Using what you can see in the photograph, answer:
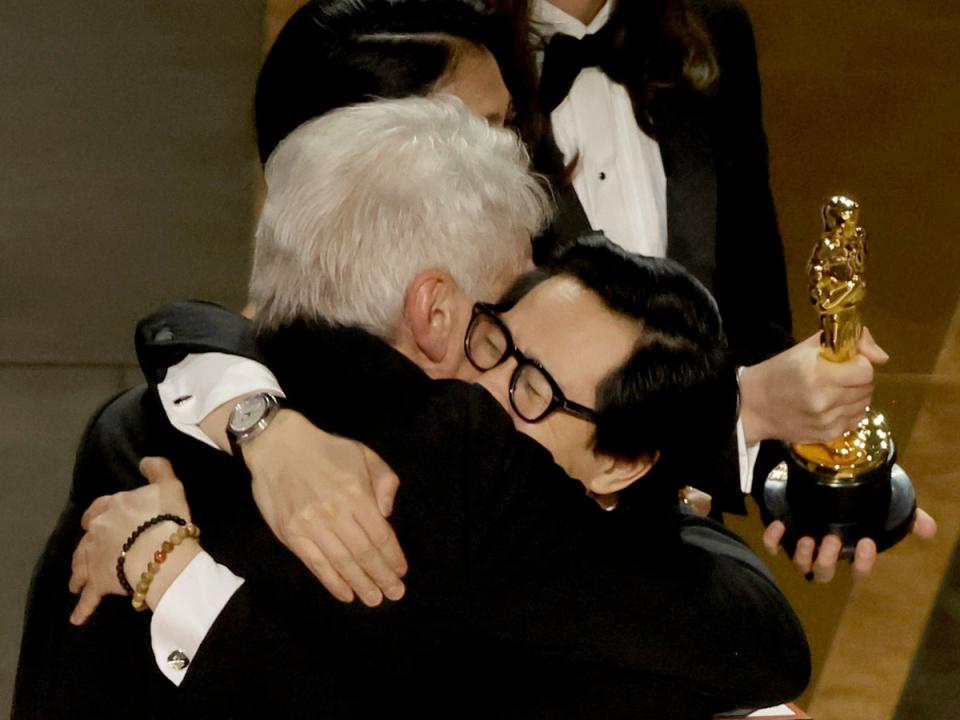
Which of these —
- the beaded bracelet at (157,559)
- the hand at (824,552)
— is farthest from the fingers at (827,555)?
the beaded bracelet at (157,559)

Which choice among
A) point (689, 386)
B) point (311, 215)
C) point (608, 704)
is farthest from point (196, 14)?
point (608, 704)

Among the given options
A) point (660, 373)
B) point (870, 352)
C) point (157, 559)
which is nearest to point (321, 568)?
point (157, 559)

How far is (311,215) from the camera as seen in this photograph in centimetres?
129

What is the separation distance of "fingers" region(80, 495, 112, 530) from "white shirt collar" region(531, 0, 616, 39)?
0.91 m

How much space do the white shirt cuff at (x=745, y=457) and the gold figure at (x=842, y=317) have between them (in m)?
0.09

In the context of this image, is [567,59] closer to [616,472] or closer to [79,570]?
[616,472]

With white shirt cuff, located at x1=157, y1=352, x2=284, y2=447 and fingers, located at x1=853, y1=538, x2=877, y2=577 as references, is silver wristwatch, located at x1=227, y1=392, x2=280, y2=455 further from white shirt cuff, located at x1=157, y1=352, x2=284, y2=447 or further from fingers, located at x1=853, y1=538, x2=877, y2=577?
fingers, located at x1=853, y1=538, x2=877, y2=577

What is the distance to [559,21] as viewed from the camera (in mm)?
1869

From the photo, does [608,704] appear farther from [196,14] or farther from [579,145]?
[196,14]

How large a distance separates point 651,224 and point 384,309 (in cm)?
72

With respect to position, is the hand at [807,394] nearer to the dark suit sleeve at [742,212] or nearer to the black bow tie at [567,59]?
the dark suit sleeve at [742,212]

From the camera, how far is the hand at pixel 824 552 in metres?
1.57

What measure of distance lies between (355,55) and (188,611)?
2.21 feet

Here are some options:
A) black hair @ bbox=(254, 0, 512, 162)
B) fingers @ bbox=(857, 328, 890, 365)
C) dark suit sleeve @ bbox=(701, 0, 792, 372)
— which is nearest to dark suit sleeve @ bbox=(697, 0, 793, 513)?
dark suit sleeve @ bbox=(701, 0, 792, 372)
